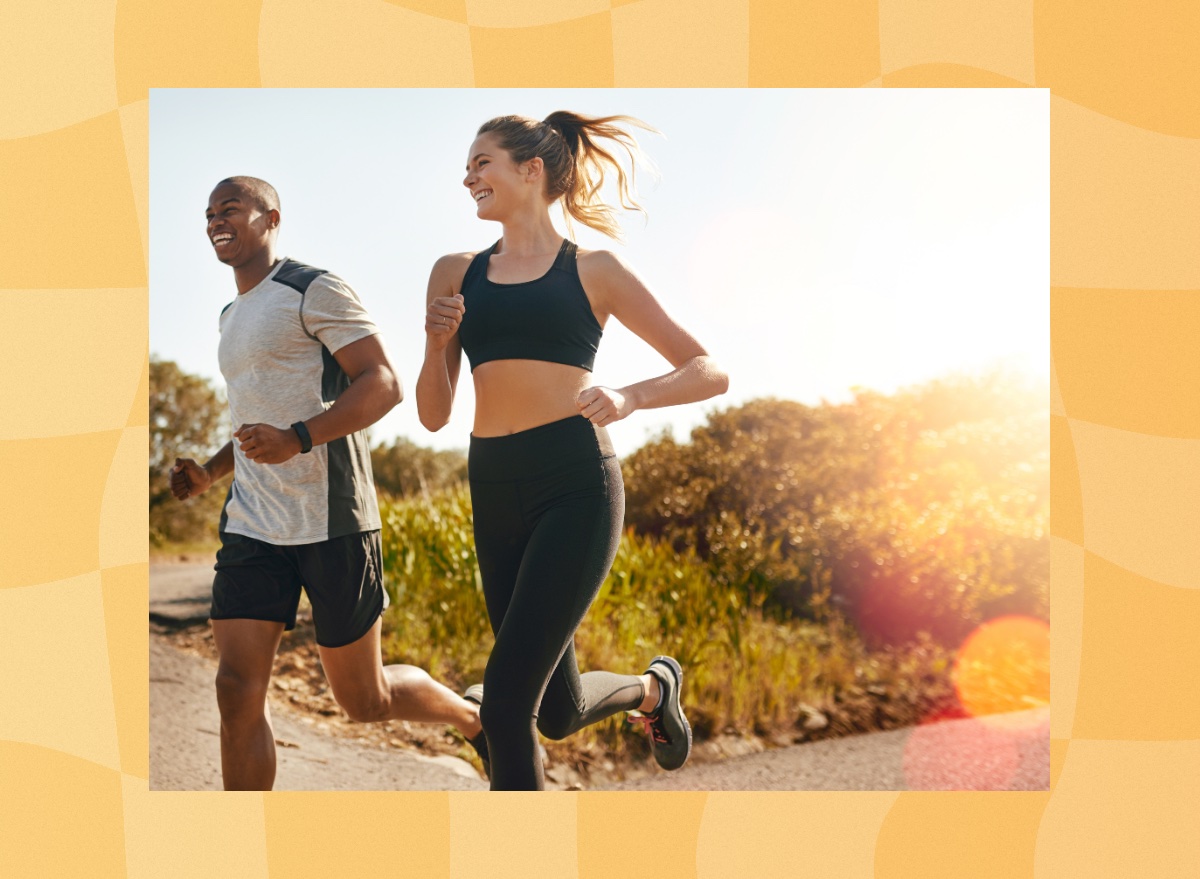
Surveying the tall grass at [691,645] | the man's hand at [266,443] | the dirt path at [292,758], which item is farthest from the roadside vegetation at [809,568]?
the man's hand at [266,443]

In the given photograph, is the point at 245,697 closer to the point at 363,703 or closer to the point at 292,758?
the point at 363,703

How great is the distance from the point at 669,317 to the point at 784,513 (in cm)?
329

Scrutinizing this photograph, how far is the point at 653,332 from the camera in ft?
8.63

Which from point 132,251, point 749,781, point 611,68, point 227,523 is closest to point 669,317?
point 611,68

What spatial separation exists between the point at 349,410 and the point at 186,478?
538 mm

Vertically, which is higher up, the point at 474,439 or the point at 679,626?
the point at 474,439

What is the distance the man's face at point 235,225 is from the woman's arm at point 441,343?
22.2 inches

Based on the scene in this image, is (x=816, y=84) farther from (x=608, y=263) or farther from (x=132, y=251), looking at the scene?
(x=132, y=251)

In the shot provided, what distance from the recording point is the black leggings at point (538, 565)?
236cm

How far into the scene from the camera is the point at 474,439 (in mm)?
2688

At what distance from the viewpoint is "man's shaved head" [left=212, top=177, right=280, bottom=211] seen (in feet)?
9.35

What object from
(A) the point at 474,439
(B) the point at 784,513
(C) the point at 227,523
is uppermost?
(A) the point at 474,439

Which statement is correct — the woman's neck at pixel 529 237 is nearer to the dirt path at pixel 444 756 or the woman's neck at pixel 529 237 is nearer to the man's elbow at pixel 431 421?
the man's elbow at pixel 431 421

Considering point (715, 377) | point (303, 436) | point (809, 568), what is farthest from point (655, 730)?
point (809, 568)
